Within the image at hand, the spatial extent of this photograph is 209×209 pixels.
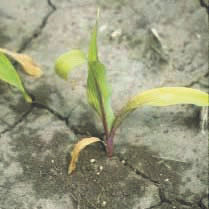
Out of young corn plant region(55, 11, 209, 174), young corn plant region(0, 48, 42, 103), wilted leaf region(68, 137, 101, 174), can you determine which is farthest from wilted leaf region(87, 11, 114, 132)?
young corn plant region(0, 48, 42, 103)

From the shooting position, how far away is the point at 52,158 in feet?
6.83

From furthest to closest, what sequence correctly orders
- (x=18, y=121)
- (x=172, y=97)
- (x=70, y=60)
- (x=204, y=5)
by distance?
(x=204, y=5) < (x=18, y=121) < (x=70, y=60) < (x=172, y=97)

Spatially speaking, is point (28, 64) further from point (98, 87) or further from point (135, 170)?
point (135, 170)

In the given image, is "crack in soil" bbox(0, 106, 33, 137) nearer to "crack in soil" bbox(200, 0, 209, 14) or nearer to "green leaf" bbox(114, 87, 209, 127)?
"green leaf" bbox(114, 87, 209, 127)

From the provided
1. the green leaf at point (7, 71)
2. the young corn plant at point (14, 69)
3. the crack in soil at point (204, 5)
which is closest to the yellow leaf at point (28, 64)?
the young corn plant at point (14, 69)

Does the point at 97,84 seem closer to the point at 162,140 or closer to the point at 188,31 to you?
the point at 162,140

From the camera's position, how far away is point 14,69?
6.70 feet

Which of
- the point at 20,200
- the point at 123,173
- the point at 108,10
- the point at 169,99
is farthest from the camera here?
the point at 108,10

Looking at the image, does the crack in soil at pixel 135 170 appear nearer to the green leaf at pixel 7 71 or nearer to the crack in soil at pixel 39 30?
the green leaf at pixel 7 71

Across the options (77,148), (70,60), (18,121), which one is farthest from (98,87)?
(18,121)

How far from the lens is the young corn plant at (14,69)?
201cm

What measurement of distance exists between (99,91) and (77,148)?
26 cm

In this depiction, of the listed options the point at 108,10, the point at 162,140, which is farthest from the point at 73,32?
the point at 162,140

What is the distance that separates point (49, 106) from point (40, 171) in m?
0.40
